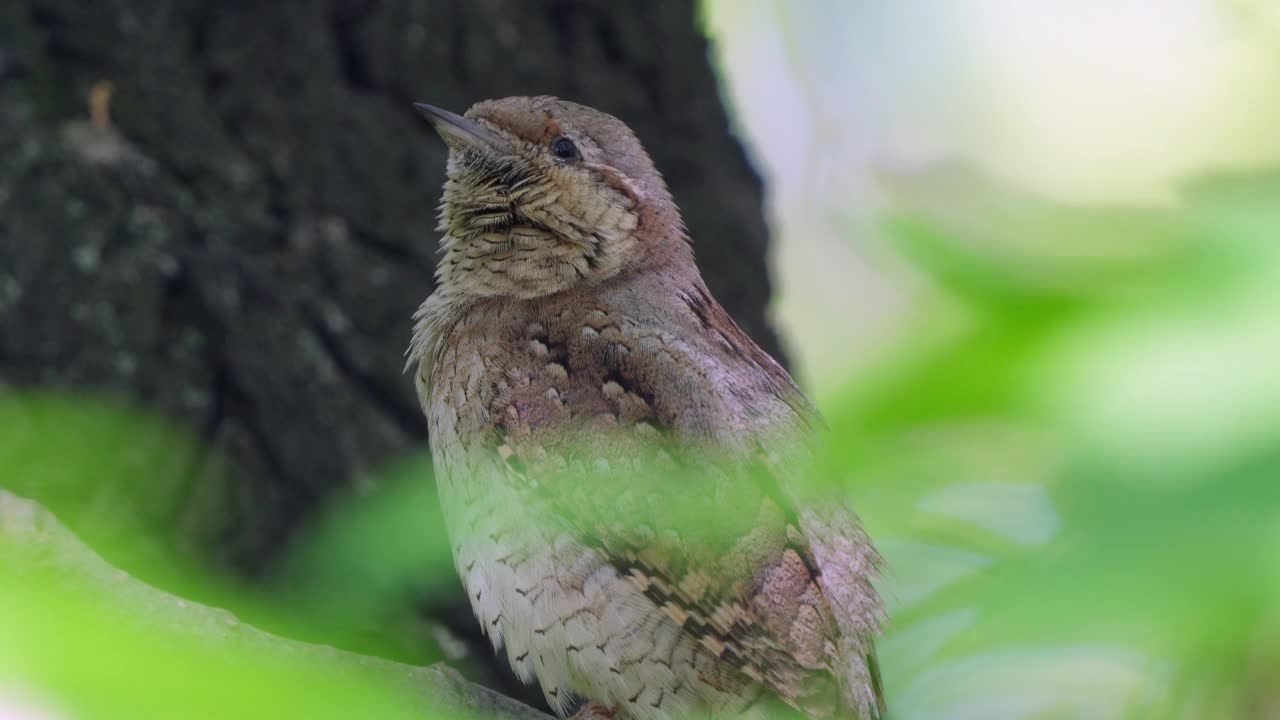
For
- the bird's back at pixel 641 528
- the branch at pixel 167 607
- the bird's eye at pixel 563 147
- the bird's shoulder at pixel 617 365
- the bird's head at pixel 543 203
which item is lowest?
the branch at pixel 167 607

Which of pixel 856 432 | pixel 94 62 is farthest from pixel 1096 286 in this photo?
pixel 94 62

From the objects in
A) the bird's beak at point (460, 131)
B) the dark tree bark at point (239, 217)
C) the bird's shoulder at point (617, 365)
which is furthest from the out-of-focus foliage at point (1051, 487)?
the dark tree bark at point (239, 217)

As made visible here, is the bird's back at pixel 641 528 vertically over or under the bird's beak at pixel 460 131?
under


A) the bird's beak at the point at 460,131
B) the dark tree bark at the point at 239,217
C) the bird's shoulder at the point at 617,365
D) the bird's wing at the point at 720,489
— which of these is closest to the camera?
the bird's wing at the point at 720,489

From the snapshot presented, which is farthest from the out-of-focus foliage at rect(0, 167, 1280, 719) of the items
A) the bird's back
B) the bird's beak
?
the bird's beak

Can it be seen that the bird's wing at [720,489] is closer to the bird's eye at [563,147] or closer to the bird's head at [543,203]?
the bird's head at [543,203]

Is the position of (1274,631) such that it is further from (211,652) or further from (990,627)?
(211,652)
